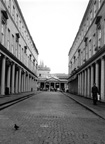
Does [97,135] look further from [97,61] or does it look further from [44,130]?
[97,61]

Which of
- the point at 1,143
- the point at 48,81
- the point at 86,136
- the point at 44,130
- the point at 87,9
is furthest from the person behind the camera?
the point at 48,81

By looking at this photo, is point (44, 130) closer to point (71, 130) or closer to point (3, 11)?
point (71, 130)

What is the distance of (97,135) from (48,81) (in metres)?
108

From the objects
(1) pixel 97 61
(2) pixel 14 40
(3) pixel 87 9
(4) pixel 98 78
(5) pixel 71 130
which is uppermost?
(3) pixel 87 9

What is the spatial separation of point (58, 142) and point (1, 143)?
53.7 inches

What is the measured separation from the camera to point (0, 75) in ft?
88.6

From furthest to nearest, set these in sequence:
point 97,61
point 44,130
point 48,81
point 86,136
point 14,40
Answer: point 48,81 → point 14,40 → point 97,61 → point 44,130 → point 86,136

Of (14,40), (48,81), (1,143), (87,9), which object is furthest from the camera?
(48,81)

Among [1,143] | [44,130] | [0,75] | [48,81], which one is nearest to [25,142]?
[1,143]

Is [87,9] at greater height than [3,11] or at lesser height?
greater

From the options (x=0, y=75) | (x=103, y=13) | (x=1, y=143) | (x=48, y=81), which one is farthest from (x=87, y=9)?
(x=48, y=81)

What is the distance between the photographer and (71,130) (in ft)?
23.4

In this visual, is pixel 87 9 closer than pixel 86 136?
No

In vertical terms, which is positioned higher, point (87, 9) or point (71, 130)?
point (87, 9)
